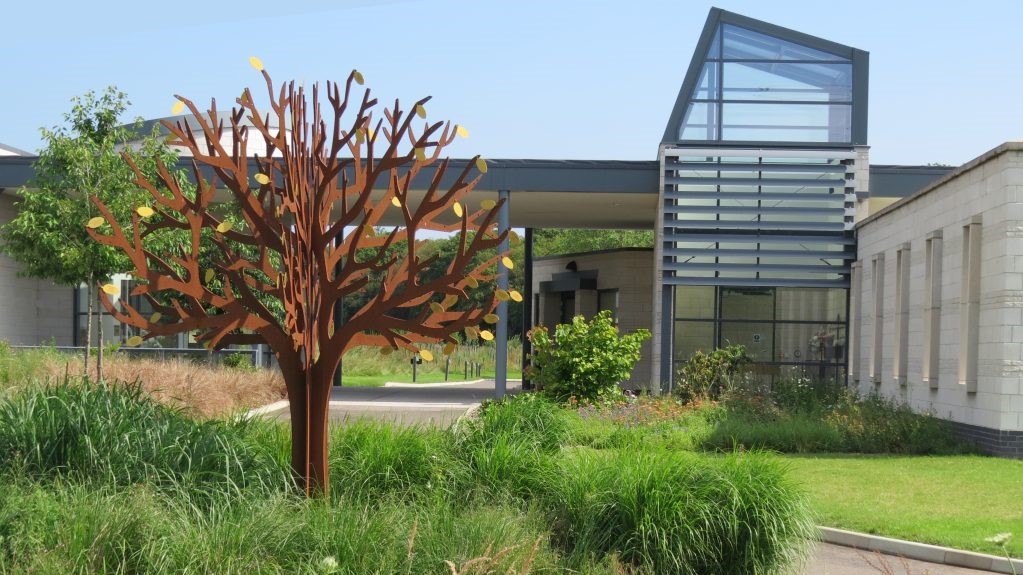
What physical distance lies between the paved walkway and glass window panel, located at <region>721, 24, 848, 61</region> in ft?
32.0

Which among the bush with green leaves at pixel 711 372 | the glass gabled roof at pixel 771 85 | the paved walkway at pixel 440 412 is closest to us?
the paved walkway at pixel 440 412

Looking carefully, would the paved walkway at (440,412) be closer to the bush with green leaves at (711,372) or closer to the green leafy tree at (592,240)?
the bush with green leaves at (711,372)

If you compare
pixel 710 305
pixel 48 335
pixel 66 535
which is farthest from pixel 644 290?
pixel 66 535

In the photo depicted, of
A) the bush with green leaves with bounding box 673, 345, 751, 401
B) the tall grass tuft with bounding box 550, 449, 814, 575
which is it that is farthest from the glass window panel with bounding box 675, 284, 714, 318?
the tall grass tuft with bounding box 550, 449, 814, 575

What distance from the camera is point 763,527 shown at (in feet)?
26.3

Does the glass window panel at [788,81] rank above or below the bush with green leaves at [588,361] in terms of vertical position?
above

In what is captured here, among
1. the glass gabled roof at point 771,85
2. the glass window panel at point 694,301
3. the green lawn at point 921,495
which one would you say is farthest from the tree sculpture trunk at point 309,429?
the glass window panel at point 694,301

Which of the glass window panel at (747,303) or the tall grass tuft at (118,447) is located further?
the glass window panel at (747,303)

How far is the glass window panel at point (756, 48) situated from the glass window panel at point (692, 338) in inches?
239

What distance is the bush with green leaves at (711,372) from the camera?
76.3 ft

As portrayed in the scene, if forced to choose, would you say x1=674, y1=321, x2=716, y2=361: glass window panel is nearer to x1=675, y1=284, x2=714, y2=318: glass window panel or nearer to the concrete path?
x1=675, y1=284, x2=714, y2=318: glass window panel

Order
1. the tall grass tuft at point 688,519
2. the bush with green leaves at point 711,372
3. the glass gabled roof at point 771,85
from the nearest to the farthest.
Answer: the tall grass tuft at point 688,519 → the bush with green leaves at point 711,372 → the glass gabled roof at point 771,85

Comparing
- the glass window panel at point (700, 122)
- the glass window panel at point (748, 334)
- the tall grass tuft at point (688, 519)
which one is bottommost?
the tall grass tuft at point (688, 519)

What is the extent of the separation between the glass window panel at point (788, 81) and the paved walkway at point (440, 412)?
9201mm
